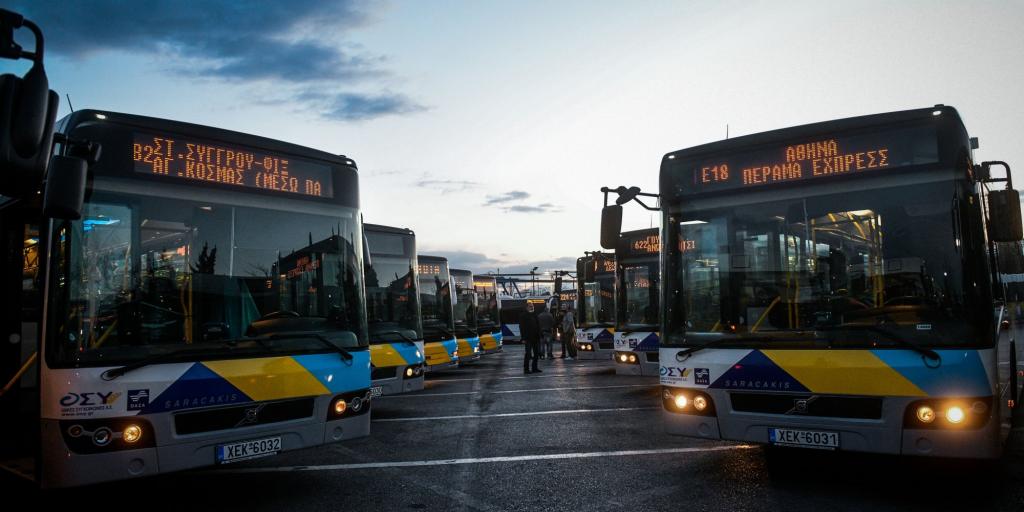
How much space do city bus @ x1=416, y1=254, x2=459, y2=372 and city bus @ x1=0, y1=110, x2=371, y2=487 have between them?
8.69 metres

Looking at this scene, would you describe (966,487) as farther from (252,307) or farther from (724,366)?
(252,307)

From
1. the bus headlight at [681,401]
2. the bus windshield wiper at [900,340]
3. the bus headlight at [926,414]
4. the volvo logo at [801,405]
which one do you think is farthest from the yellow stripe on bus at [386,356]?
the bus headlight at [926,414]

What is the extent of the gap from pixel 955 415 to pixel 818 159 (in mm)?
2088

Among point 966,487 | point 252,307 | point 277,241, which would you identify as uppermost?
point 277,241

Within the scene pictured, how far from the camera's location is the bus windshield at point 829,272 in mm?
5141

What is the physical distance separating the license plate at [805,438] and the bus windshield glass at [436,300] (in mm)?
10526

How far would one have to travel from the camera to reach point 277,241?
582 cm

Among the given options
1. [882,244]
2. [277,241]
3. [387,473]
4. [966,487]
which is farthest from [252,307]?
[966,487]

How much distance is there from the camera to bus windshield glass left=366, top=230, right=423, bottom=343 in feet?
39.9

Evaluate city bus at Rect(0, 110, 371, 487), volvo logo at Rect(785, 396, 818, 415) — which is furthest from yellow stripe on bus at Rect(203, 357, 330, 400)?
volvo logo at Rect(785, 396, 818, 415)

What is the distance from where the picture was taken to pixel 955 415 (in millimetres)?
4938

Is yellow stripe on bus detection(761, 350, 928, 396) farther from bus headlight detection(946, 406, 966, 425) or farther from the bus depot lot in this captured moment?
the bus depot lot

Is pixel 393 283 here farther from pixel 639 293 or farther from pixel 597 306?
pixel 597 306

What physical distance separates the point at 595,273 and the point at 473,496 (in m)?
11.5
